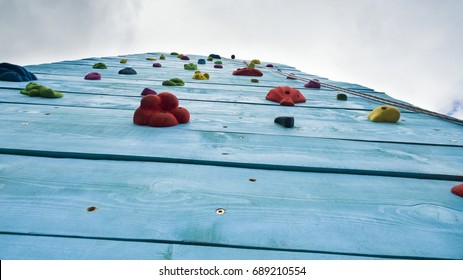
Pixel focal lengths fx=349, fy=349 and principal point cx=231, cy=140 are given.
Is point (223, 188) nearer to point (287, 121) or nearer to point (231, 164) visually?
point (231, 164)

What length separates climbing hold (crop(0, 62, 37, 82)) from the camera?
108 inches

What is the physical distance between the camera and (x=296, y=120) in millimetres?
1941

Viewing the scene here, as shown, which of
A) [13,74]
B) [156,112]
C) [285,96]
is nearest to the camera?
[156,112]

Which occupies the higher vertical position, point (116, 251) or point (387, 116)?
point (387, 116)

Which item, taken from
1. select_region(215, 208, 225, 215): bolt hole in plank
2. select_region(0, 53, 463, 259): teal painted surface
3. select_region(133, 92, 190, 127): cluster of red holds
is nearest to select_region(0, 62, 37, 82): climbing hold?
select_region(0, 53, 463, 259): teal painted surface

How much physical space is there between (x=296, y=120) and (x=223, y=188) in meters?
1.05

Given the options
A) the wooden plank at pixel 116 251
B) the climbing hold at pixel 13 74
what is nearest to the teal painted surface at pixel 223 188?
the wooden plank at pixel 116 251

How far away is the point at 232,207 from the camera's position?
893 millimetres

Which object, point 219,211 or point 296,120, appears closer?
point 219,211

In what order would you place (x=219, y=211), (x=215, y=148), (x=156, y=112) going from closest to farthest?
(x=219, y=211), (x=215, y=148), (x=156, y=112)

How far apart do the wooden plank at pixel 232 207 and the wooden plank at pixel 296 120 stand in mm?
567

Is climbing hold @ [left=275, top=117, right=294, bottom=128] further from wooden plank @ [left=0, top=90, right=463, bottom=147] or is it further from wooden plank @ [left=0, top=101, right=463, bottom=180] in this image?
wooden plank @ [left=0, top=101, right=463, bottom=180]

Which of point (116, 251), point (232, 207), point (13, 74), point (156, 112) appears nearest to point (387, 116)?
point (156, 112)

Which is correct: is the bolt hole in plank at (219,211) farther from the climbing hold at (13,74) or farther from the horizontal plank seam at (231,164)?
the climbing hold at (13,74)
